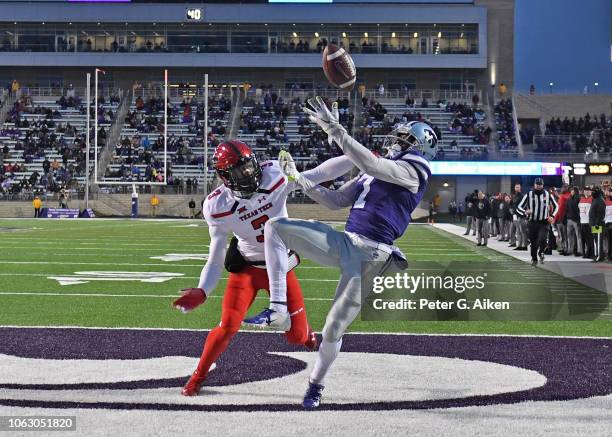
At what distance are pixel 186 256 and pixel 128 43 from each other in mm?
44606

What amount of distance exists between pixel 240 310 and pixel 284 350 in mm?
1877

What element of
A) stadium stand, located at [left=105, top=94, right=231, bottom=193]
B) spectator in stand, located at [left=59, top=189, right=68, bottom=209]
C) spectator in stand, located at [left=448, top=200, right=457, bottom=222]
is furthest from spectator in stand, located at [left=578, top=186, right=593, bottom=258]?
spectator in stand, located at [left=59, top=189, right=68, bottom=209]

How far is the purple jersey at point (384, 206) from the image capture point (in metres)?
5.79

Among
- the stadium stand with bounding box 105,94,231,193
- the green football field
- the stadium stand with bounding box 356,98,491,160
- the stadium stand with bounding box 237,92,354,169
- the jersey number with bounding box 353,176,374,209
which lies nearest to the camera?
the jersey number with bounding box 353,176,374,209

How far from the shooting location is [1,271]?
15867 mm

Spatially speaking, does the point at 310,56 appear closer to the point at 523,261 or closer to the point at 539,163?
the point at 539,163

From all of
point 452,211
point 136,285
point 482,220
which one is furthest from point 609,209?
point 452,211

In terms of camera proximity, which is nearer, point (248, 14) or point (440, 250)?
point (440, 250)

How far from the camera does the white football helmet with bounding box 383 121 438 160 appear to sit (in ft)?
19.7

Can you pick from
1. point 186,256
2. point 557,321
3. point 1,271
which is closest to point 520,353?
point 557,321

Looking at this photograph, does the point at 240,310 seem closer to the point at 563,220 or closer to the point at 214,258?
the point at 214,258

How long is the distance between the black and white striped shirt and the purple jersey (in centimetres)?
1163

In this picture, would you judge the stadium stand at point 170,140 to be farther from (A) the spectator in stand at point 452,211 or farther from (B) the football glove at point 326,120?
(B) the football glove at point 326,120

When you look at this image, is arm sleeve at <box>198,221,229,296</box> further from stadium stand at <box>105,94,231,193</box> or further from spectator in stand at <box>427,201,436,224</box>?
stadium stand at <box>105,94,231,193</box>
